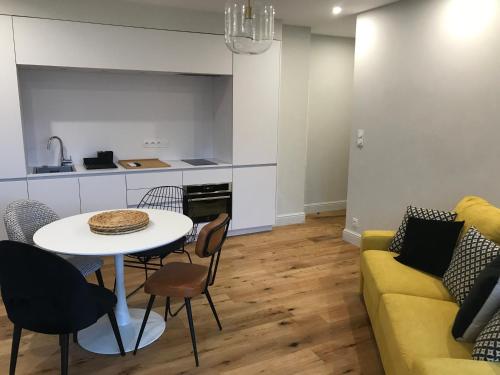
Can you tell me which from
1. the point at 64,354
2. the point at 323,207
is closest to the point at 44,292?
the point at 64,354

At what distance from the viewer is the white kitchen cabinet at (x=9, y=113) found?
357cm

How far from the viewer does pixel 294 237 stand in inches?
194

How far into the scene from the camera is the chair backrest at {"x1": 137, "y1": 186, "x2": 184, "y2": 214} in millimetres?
4277

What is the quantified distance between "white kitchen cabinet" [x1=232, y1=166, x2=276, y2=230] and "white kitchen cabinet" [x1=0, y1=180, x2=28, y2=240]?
2146 mm

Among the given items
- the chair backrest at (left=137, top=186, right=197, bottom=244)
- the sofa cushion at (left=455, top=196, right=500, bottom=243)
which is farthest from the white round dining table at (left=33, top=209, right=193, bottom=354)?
the sofa cushion at (left=455, top=196, right=500, bottom=243)

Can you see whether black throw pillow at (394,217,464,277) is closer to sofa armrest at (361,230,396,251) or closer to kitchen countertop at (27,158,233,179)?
sofa armrest at (361,230,396,251)

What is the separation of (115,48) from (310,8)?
200 cm

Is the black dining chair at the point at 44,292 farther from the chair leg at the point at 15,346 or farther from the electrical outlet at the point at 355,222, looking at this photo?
the electrical outlet at the point at 355,222

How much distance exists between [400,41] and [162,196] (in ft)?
9.18

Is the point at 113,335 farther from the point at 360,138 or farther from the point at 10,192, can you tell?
the point at 360,138

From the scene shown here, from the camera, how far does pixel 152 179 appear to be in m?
4.30

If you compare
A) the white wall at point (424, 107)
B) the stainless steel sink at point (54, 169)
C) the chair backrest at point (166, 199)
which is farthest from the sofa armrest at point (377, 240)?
the stainless steel sink at point (54, 169)

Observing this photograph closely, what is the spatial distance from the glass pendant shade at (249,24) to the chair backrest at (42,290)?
1.54 m

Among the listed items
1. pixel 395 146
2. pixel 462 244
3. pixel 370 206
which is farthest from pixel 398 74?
pixel 462 244
